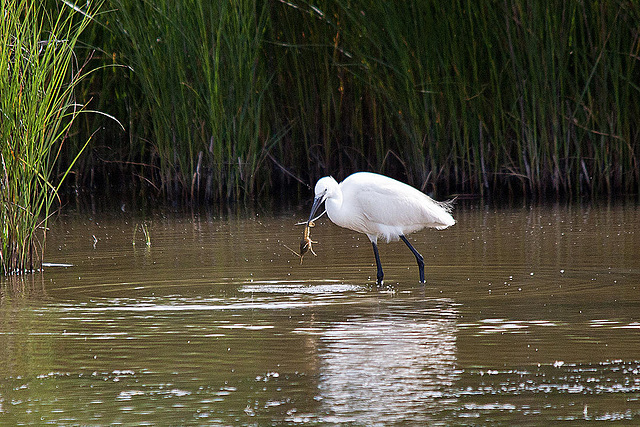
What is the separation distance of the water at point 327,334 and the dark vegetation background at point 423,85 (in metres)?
3.19

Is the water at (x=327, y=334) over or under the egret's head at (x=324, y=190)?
under

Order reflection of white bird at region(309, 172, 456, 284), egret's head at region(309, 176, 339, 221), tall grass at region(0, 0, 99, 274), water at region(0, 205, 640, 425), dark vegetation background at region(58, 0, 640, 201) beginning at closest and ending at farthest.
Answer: water at region(0, 205, 640, 425), tall grass at region(0, 0, 99, 274), egret's head at region(309, 176, 339, 221), reflection of white bird at region(309, 172, 456, 284), dark vegetation background at region(58, 0, 640, 201)

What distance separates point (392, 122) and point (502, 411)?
920 cm

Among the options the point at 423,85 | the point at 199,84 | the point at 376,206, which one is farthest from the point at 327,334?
the point at 199,84

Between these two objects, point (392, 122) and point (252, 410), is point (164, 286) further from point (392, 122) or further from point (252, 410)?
point (392, 122)

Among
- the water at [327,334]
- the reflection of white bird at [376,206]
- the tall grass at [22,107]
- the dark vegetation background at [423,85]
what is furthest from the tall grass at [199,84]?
the tall grass at [22,107]

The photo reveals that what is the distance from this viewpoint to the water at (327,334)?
11.0 feet

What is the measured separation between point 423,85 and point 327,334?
6.95 metres

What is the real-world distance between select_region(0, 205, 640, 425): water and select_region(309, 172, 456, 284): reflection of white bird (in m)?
0.27

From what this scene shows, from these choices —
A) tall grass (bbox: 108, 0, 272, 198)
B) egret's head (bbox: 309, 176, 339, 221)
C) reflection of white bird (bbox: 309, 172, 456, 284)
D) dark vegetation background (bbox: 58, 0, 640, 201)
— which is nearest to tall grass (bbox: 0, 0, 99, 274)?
egret's head (bbox: 309, 176, 339, 221)

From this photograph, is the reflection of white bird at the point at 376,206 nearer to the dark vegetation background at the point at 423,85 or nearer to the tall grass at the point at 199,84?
the dark vegetation background at the point at 423,85

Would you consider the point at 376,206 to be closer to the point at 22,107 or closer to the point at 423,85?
the point at 22,107

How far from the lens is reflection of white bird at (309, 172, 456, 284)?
21.9ft

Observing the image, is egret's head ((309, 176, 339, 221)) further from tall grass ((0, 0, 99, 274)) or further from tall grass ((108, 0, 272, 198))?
tall grass ((108, 0, 272, 198))
